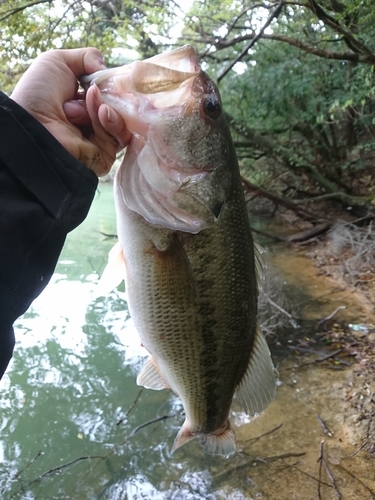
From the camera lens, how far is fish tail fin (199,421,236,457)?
2023mm

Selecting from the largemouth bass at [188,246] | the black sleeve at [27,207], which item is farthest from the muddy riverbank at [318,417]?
the black sleeve at [27,207]

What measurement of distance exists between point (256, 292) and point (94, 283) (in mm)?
7186

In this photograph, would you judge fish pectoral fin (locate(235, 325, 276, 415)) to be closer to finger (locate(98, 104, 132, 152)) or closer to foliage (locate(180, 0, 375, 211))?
finger (locate(98, 104, 132, 152))

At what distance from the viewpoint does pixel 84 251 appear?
11.0 m

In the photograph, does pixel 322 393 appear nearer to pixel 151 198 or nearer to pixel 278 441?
pixel 278 441

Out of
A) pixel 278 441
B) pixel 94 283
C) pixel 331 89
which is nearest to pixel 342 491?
pixel 278 441

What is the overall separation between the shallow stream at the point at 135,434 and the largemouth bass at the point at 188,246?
6.85ft

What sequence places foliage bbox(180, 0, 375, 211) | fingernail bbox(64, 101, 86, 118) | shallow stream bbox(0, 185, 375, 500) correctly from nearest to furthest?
fingernail bbox(64, 101, 86, 118), shallow stream bbox(0, 185, 375, 500), foliage bbox(180, 0, 375, 211)

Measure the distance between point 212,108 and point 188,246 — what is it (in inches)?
20.6

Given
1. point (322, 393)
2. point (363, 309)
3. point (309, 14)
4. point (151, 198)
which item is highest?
point (309, 14)

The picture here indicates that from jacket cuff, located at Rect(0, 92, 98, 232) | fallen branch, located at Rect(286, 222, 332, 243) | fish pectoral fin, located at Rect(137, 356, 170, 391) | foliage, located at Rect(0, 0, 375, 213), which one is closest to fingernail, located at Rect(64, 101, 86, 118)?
jacket cuff, located at Rect(0, 92, 98, 232)

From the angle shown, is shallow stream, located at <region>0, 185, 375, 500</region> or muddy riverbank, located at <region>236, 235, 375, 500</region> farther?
shallow stream, located at <region>0, 185, 375, 500</region>

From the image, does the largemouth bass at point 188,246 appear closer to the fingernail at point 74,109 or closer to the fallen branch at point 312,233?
the fingernail at point 74,109

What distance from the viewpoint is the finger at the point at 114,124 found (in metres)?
1.39
